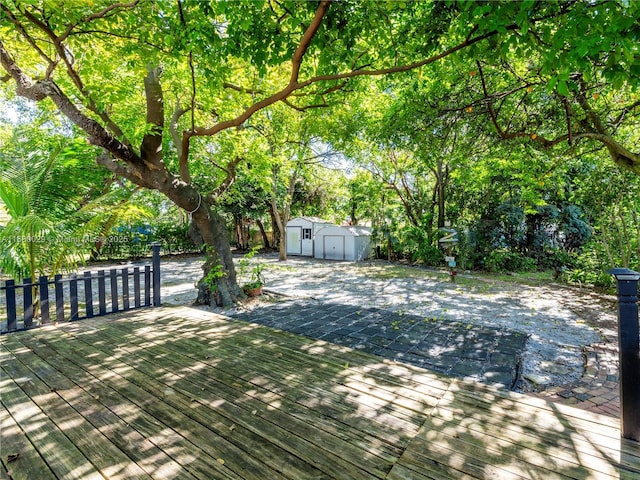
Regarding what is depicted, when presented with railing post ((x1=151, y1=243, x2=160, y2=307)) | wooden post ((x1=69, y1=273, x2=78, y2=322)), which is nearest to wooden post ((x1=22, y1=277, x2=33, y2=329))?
wooden post ((x1=69, y1=273, x2=78, y2=322))

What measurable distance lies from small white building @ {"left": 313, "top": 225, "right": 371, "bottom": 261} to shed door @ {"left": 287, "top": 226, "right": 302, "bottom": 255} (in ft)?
4.37

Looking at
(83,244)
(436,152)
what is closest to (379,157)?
(436,152)

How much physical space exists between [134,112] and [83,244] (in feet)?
11.6

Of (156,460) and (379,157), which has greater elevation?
(379,157)

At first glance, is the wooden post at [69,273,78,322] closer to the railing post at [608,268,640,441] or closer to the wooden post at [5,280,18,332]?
the wooden post at [5,280,18,332]

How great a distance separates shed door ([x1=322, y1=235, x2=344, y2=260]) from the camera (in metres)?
14.9

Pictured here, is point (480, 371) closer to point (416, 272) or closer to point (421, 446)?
point (421, 446)

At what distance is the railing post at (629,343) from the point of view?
188 centimetres

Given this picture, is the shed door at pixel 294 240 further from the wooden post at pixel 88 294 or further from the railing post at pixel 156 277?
the wooden post at pixel 88 294

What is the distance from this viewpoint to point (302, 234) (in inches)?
658

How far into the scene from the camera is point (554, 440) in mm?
1953

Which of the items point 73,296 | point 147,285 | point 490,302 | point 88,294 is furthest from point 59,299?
point 490,302

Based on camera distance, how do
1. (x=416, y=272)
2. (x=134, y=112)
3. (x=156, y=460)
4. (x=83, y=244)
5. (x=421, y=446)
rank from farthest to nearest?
1. (x=416, y=272)
2. (x=134, y=112)
3. (x=83, y=244)
4. (x=421, y=446)
5. (x=156, y=460)

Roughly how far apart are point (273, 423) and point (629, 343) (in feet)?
7.42
